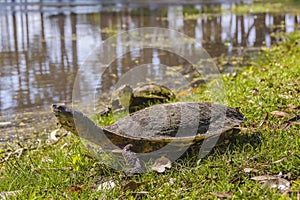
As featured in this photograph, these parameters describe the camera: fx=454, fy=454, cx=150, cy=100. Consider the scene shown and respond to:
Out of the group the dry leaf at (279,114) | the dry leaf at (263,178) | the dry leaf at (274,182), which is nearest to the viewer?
the dry leaf at (274,182)

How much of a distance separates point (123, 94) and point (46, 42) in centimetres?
763

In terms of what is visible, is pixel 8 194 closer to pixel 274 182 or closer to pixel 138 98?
pixel 274 182

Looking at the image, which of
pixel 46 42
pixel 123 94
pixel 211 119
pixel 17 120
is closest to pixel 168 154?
pixel 211 119

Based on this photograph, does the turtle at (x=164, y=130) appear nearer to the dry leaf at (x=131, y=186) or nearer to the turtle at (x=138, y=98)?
the dry leaf at (x=131, y=186)

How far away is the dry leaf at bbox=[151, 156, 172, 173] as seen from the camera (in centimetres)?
362

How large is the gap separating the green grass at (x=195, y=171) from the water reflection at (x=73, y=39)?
3.07 metres

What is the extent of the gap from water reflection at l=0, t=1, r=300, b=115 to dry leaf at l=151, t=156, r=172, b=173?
3801 mm

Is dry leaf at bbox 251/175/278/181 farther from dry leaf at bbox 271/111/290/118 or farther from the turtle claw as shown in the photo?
dry leaf at bbox 271/111/290/118

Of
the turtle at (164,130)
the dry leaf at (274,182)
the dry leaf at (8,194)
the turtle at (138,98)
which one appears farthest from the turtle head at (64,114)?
the turtle at (138,98)

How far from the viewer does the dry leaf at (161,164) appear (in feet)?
11.9

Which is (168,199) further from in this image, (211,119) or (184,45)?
(184,45)

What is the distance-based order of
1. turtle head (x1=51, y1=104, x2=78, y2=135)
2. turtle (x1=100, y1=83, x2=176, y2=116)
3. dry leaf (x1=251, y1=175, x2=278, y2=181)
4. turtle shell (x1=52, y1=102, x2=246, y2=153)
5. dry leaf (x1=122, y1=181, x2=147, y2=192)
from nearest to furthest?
1. dry leaf (x1=251, y1=175, x2=278, y2=181)
2. dry leaf (x1=122, y1=181, x2=147, y2=192)
3. turtle head (x1=51, y1=104, x2=78, y2=135)
4. turtle shell (x1=52, y1=102, x2=246, y2=153)
5. turtle (x1=100, y1=83, x2=176, y2=116)

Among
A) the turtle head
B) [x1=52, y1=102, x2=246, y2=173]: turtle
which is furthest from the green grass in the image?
the turtle head

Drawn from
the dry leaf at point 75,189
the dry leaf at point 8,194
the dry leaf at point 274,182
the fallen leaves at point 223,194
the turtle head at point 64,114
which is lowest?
the dry leaf at point 8,194
